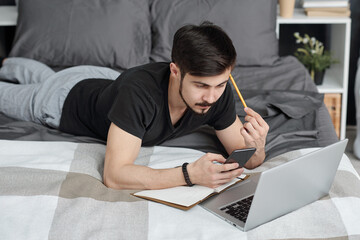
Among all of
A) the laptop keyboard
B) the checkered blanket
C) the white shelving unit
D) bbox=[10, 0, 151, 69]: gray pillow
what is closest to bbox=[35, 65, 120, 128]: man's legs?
bbox=[10, 0, 151, 69]: gray pillow

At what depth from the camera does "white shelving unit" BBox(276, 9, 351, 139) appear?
9.12 feet

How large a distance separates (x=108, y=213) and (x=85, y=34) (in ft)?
4.86

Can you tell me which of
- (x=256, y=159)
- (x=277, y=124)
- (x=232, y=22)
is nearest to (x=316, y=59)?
(x=232, y=22)

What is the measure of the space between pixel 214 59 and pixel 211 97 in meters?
0.11

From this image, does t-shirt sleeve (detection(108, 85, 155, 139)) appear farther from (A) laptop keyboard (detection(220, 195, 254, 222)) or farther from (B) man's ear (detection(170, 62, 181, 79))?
(A) laptop keyboard (detection(220, 195, 254, 222))

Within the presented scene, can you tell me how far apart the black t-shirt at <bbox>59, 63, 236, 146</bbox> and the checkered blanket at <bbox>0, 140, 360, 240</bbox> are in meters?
0.22

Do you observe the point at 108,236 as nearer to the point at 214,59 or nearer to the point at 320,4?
the point at 214,59

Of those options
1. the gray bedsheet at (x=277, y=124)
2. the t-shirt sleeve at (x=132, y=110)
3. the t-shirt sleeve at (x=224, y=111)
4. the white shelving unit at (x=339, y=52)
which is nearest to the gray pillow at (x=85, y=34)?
the gray bedsheet at (x=277, y=124)

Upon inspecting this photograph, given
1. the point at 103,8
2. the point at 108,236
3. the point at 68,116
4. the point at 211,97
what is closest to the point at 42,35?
the point at 103,8

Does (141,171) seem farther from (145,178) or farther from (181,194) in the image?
(181,194)

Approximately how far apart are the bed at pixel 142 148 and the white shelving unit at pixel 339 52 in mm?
282

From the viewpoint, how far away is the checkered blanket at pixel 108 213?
1.18 meters

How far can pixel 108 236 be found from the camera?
1171mm

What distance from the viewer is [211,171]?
133 centimetres
